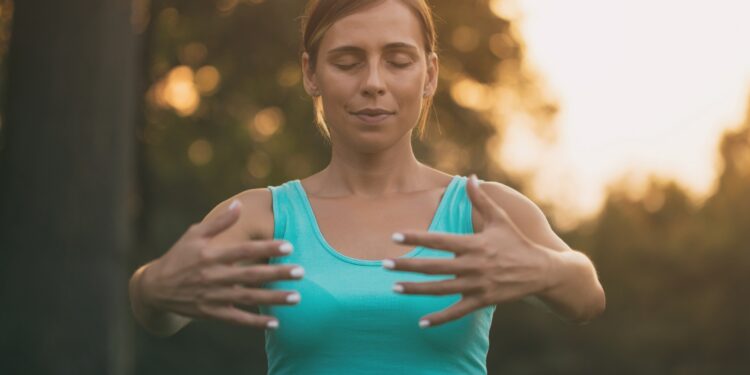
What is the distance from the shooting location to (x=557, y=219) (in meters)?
19.5

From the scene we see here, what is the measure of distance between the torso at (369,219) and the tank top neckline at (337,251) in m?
0.03

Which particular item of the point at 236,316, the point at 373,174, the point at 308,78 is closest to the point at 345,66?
the point at 308,78

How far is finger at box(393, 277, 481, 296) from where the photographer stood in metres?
2.65

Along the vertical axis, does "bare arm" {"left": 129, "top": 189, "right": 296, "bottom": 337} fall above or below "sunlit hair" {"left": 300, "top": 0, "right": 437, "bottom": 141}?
below

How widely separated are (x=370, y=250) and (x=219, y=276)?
0.60 m

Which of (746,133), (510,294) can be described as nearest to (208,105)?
(746,133)

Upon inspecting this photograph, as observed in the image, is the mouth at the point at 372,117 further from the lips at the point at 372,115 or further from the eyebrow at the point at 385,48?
the eyebrow at the point at 385,48

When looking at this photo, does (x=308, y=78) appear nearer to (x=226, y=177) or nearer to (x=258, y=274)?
(x=258, y=274)

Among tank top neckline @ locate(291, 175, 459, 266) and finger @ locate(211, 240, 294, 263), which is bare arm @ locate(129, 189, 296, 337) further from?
tank top neckline @ locate(291, 175, 459, 266)

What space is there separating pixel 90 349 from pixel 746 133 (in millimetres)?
16966

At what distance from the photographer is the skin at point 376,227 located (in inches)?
106

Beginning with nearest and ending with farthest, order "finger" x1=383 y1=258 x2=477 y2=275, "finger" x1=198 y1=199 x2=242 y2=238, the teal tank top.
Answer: "finger" x1=383 y1=258 x2=477 y2=275
"finger" x1=198 y1=199 x2=242 y2=238
the teal tank top

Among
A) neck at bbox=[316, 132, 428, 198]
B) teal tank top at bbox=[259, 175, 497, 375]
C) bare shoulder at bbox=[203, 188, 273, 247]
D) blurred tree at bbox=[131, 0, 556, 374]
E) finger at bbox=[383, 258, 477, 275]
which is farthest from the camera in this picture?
blurred tree at bbox=[131, 0, 556, 374]

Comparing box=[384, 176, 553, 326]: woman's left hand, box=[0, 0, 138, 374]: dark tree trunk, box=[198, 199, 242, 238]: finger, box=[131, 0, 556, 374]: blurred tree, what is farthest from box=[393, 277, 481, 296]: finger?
box=[131, 0, 556, 374]: blurred tree
